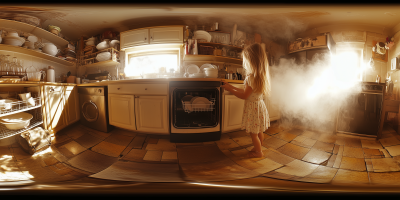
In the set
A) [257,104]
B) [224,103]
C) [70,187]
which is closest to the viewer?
[70,187]

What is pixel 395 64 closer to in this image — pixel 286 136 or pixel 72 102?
pixel 286 136

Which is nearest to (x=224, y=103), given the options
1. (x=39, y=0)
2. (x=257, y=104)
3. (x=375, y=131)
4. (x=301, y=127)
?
(x=257, y=104)

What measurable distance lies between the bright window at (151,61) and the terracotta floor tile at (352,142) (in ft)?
2.89

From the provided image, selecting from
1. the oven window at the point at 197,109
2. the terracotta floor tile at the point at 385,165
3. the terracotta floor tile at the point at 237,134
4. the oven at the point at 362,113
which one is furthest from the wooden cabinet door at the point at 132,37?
the terracotta floor tile at the point at 385,165

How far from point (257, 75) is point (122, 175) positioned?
2.16 ft

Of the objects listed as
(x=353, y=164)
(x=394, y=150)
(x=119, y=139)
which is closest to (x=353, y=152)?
(x=353, y=164)

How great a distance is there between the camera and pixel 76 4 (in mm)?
372

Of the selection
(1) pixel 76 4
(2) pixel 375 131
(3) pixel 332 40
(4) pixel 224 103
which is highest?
(1) pixel 76 4

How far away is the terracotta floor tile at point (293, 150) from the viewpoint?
412 millimetres

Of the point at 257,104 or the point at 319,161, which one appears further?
the point at 257,104

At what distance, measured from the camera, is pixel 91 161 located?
40cm

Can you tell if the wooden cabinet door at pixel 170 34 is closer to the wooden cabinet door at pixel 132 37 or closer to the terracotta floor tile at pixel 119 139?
the wooden cabinet door at pixel 132 37

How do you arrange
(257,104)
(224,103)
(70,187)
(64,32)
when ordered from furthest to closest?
(224,103), (257,104), (64,32), (70,187)

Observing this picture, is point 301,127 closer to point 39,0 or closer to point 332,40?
point 332,40
